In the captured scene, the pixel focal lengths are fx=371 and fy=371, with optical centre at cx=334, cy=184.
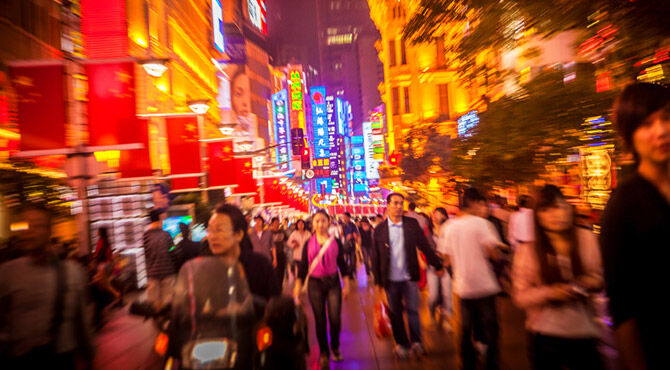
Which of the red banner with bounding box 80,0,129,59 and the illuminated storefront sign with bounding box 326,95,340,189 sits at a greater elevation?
the illuminated storefront sign with bounding box 326,95,340,189

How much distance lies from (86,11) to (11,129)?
387 centimetres

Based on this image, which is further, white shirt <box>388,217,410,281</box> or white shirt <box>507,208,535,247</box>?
white shirt <box>388,217,410,281</box>

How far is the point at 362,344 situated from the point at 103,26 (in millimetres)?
8812

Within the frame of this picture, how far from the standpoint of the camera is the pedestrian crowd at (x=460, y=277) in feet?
4.83

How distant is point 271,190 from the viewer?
26.0 metres

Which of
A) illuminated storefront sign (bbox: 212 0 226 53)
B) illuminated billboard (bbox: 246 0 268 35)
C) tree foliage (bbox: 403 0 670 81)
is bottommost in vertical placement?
tree foliage (bbox: 403 0 670 81)

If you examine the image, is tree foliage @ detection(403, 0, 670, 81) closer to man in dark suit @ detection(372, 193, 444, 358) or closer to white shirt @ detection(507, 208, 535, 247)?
white shirt @ detection(507, 208, 535, 247)

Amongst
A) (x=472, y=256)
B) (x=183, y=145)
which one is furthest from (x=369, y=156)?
(x=472, y=256)

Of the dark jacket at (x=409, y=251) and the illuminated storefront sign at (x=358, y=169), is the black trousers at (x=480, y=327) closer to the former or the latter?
the dark jacket at (x=409, y=251)

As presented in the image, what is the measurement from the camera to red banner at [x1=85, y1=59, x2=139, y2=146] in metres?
6.77

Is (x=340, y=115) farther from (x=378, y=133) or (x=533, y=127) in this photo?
(x=533, y=127)

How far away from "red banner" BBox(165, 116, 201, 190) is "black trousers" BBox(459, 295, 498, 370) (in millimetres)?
9040

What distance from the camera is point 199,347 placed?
242cm

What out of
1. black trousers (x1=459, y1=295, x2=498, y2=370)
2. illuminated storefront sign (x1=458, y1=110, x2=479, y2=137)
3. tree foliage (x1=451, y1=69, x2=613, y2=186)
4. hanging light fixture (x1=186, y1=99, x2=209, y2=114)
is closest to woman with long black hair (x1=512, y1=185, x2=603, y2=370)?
tree foliage (x1=451, y1=69, x2=613, y2=186)
